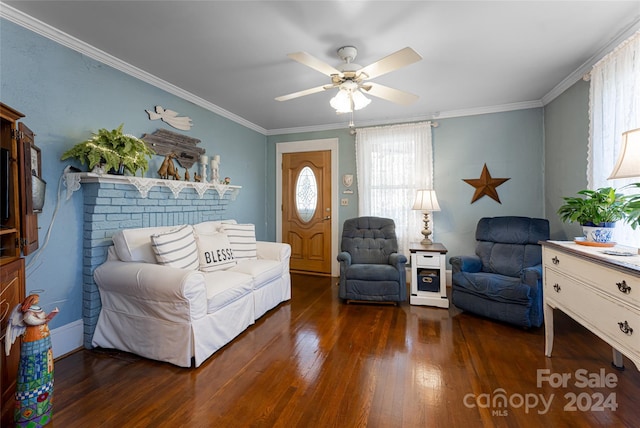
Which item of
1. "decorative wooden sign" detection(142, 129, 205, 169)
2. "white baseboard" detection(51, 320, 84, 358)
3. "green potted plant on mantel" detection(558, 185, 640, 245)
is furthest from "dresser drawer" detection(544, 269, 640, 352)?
"decorative wooden sign" detection(142, 129, 205, 169)

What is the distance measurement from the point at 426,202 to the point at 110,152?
3300 millimetres

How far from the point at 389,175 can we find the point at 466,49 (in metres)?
1.97

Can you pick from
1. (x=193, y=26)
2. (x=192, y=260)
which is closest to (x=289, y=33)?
(x=193, y=26)

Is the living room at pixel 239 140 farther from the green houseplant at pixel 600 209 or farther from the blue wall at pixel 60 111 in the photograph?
the green houseplant at pixel 600 209

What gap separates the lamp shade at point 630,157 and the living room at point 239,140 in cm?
106

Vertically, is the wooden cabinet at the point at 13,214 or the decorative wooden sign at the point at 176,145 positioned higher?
the decorative wooden sign at the point at 176,145

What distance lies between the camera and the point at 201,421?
142 cm

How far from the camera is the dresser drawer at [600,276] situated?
3.96ft

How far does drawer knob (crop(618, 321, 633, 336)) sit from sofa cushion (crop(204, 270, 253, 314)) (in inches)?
92.5

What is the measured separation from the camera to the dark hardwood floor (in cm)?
145

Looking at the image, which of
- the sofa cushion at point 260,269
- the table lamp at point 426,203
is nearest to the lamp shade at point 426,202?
the table lamp at point 426,203

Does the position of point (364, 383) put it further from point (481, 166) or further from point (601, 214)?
point (481, 166)

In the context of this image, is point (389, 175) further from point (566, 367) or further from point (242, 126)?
point (566, 367)

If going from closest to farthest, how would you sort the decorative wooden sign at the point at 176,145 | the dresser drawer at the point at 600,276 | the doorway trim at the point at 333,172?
1. the dresser drawer at the point at 600,276
2. the decorative wooden sign at the point at 176,145
3. the doorway trim at the point at 333,172
